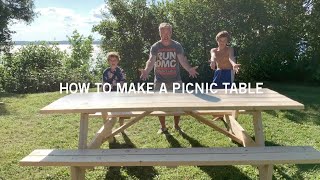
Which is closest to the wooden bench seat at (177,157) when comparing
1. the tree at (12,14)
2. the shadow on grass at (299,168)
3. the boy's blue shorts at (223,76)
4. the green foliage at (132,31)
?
the shadow on grass at (299,168)

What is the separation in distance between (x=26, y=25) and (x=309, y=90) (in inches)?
436

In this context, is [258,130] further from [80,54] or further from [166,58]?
[80,54]

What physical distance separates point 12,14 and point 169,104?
39.1ft

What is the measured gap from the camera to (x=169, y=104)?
11.2ft

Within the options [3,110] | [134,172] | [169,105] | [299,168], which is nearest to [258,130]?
[299,168]

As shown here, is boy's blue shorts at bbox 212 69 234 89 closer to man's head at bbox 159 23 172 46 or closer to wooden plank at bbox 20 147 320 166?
man's head at bbox 159 23 172 46

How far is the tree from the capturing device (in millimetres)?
12836

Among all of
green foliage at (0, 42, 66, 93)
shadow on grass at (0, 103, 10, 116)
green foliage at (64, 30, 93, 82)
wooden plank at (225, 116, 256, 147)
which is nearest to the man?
wooden plank at (225, 116, 256, 147)

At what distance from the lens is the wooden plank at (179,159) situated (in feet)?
9.61

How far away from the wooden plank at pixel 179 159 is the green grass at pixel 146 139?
3.27 feet

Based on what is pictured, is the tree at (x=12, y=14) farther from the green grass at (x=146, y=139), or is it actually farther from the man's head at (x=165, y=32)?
the man's head at (x=165, y=32)

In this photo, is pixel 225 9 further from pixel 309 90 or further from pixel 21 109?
pixel 21 109

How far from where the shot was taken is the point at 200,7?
1012 centimetres

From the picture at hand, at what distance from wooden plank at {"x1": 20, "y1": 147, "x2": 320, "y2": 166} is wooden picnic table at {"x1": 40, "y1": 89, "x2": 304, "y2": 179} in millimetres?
254
